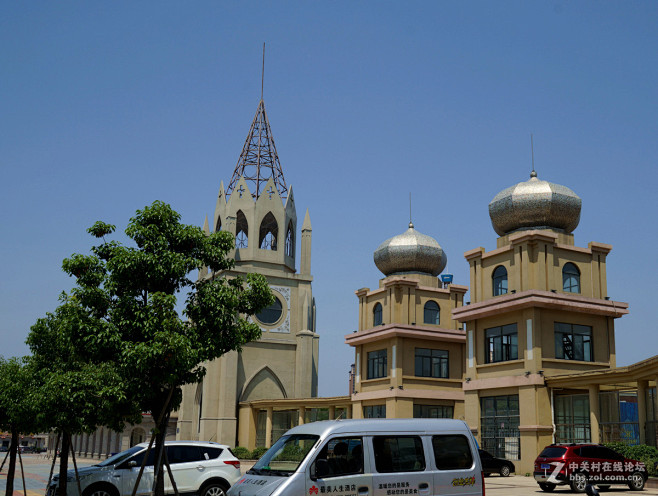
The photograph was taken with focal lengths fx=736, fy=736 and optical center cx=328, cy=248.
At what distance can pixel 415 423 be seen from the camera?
13.2 m

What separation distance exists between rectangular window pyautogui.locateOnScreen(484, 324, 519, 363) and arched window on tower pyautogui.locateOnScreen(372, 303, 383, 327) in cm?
1111

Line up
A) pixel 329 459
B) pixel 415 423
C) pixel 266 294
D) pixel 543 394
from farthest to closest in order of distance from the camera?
pixel 543 394
pixel 266 294
pixel 415 423
pixel 329 459

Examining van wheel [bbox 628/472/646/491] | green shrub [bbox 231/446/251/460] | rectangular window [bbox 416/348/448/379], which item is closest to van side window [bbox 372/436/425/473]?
van wheel [bbox 628/472/646/491]

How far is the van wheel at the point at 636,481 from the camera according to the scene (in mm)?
24844

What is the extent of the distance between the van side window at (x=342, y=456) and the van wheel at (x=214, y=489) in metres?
7.69

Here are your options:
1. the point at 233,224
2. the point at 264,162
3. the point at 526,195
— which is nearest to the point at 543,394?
the point at 526,195

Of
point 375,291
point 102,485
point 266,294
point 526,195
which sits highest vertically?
point 526,195

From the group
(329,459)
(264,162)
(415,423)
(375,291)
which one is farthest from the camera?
Answer: (264,162)

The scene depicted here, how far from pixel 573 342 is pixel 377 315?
610 inches

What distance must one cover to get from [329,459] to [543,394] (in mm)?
23555

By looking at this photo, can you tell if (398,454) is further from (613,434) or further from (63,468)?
(613,434)

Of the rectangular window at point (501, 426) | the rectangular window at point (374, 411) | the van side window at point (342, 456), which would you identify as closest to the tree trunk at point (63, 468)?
the van side window at point (342, 456)

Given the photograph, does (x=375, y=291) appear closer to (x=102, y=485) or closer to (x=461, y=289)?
(x=461, y=289)

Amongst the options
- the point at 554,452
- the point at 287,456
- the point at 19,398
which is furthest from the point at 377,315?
the point at 287,456
